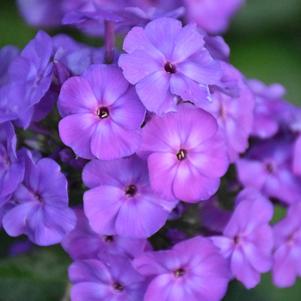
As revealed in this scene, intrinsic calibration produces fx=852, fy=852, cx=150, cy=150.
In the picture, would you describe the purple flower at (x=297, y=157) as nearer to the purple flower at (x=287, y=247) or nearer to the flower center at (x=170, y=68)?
the purple flower at (x=287, y=247)

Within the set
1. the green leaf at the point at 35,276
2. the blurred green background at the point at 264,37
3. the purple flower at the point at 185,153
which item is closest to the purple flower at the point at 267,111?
the purple flower at the point at 185,153

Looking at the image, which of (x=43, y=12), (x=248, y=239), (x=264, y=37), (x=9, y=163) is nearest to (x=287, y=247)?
(x=248, y=239)

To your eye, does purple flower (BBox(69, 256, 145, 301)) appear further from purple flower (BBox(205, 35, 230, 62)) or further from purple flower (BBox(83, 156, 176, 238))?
purple flower (BBox(205, 35, 230, 62))

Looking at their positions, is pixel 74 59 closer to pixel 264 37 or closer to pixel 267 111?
pixel 267 111

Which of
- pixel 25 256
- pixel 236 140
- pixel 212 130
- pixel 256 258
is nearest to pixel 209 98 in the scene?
pixel 212 130

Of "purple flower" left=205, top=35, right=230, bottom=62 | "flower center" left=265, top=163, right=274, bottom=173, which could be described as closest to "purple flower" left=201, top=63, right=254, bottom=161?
"purple flower" left=205, top=35, right=230, bottom=62

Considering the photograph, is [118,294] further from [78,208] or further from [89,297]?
[78,208]

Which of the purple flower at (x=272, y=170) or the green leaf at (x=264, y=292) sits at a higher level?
the purple flower at (x=272, y=170)
